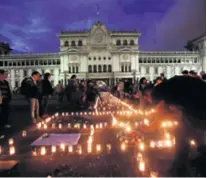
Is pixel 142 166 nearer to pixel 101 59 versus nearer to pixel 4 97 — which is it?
pixel 4 97

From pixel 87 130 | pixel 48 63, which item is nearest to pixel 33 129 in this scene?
pixel 87 130

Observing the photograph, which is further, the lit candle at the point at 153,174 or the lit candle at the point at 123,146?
the lit candle at the point at 123,146


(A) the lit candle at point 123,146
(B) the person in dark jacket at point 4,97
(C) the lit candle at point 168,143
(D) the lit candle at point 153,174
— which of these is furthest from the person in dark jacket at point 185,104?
(B) the person in dark jacket at point 4,97

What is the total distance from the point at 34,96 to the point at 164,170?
6861mm

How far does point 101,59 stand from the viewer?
196 feet

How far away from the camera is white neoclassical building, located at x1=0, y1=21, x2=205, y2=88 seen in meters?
59.3

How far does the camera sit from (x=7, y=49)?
7619 centimetres

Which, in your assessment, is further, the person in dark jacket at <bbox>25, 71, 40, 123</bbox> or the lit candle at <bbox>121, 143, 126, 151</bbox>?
the person in dark jacket at <bbox>25, 71, 40, 123</bbox>

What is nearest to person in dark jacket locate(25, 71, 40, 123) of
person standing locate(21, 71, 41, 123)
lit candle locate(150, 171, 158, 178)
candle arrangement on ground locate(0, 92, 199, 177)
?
person standing locate(21, 71, 41, 123)

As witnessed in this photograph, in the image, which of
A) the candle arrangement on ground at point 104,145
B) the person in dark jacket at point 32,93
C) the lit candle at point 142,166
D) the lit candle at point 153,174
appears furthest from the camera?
the person in dark jacket at point 32,93

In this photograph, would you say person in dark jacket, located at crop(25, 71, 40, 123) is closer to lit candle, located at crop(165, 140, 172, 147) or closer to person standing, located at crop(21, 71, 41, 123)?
person standing, located at crop(21, 71, 41, 123)

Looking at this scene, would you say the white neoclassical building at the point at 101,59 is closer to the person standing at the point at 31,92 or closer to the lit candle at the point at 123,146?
the person standing at the point at 31,92

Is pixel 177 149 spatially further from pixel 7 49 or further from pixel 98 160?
pixel 7 49

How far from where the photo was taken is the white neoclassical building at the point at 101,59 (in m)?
59.3
